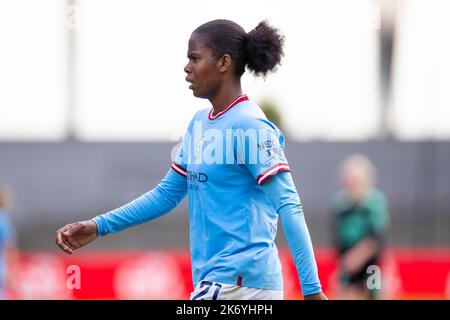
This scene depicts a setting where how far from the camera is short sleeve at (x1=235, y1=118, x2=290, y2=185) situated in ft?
12.9

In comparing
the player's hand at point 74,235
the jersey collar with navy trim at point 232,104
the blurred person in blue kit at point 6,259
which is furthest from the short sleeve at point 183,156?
the blurred person in blue kit at point 6,259

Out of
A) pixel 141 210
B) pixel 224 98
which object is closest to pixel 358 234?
pixel 141 210

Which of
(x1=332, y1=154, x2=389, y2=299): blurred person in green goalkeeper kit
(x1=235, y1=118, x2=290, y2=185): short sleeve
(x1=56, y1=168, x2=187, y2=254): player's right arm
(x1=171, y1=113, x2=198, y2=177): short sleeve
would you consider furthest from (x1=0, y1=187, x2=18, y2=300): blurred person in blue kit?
(x1=235, y1=118, x2=290, y2=185): short sleeve

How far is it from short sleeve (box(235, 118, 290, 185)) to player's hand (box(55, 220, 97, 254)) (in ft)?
2.53

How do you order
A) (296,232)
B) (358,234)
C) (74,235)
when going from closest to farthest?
(296,232) < (74,235) < (358,234)

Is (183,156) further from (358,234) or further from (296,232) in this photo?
(358,234)

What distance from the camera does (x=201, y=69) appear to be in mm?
4164

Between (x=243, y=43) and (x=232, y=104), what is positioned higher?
(x=243, y=43)

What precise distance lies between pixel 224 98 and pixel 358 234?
5.51 meters

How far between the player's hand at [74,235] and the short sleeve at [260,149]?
77 centimetres

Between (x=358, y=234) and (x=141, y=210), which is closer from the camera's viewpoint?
(x=141, y=210)

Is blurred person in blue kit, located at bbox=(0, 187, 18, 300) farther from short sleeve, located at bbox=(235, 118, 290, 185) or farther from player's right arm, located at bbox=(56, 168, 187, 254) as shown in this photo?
short sleeve, located at bbox=(235, 118, 290, 185)

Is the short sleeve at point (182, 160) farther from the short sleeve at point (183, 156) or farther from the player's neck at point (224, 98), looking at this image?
the player's neck at point (224, 98)
